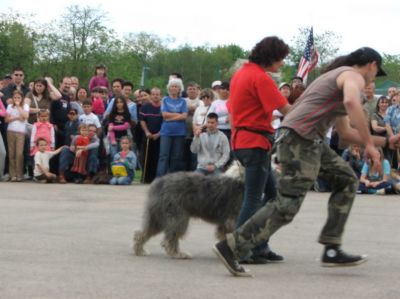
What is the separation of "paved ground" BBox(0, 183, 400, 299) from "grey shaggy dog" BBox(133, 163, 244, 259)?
0.87 feet

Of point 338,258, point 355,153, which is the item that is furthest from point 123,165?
point 338,258

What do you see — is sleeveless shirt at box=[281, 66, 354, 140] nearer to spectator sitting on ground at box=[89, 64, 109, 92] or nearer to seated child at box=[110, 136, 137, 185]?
seated child at box=[110, 136, 137, 185]

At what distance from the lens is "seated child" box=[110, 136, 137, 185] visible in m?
17.0

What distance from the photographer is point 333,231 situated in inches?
296

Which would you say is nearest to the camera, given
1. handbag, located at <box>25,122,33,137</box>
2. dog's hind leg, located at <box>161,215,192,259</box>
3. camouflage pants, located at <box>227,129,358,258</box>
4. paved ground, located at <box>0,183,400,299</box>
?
paved ground, located at <box>0,183,400,299</box>

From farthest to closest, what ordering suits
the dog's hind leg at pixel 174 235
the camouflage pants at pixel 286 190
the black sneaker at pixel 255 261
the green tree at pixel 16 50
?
the green tree at pixel 16 50
the dog's hind leg at pixel 174 235
the black sneaker at pixel 255 261
the camouflage pants at pixel 286 190

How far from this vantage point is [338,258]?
750cm

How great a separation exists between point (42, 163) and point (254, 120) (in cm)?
991

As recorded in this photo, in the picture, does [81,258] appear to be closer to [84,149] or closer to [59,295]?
[59,295]

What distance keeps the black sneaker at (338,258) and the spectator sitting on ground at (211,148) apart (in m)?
7.91

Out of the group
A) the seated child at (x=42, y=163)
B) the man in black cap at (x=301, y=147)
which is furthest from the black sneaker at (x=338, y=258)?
the seated child at (x=42, y=163)

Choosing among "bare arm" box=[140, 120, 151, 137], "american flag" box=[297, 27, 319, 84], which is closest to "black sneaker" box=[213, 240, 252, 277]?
"bare arm" box=[140, 120, 151, 137]

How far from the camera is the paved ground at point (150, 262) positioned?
6.57 metres

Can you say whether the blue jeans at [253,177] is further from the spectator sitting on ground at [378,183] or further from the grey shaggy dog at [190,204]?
the spectator sitting on ground at [378,183]
